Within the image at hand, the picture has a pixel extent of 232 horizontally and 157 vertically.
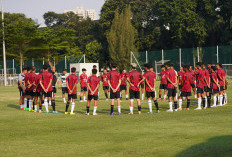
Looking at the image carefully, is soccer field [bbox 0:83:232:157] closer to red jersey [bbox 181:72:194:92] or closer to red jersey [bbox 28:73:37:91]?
red jersey [bbox 181:72:194:92]

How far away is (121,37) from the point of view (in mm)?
64750

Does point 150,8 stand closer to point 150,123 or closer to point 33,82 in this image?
point 33,82

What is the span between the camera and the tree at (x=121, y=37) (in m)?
64.3

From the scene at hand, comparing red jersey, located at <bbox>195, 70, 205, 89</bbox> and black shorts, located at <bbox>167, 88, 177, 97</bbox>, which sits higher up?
red jersey, located at <bbox>195, 70, 205, 89</bbox>

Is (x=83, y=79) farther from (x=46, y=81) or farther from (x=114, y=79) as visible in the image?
(x=114, y=79)

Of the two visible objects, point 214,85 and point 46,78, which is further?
point 214,85

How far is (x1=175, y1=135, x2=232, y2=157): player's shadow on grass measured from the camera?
762 centimetres

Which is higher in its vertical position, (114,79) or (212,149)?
(114,79)

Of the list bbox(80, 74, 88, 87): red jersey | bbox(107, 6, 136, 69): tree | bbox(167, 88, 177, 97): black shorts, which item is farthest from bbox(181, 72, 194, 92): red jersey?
bbox(107, 6, 136, 69): tree

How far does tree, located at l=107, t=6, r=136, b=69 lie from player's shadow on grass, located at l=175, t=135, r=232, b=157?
55.0 metres

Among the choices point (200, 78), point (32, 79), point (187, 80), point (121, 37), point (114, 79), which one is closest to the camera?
point (114, 79)

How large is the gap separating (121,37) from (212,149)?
57.4 metres

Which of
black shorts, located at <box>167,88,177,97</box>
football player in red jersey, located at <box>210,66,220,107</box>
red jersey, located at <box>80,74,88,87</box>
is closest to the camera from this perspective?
black shorts, located at <box>167,88,177,97</box>

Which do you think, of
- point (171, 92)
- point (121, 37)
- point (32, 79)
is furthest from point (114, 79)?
point (121, 37)
